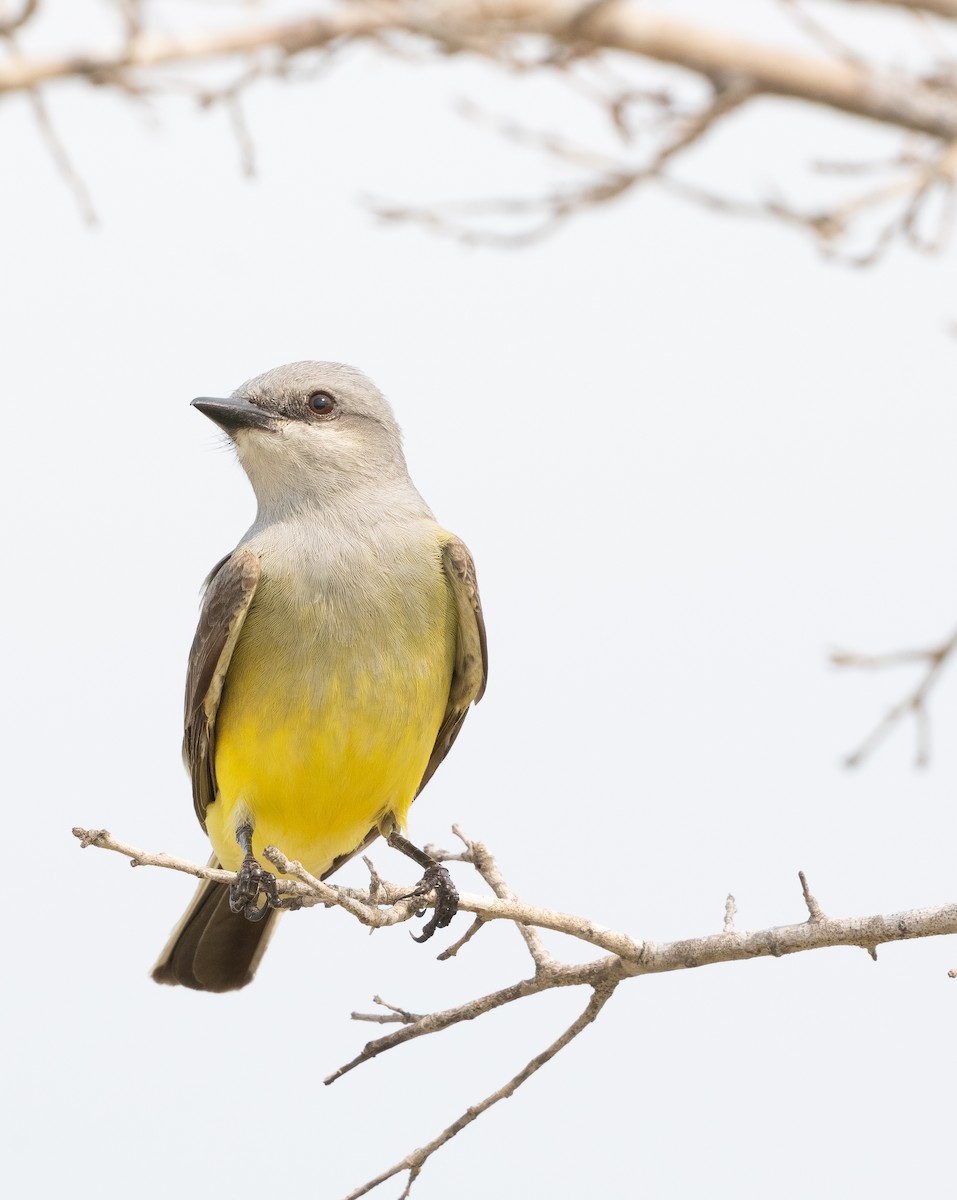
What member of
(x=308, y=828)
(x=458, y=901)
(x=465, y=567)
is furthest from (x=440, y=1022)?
(x=465, y=567)

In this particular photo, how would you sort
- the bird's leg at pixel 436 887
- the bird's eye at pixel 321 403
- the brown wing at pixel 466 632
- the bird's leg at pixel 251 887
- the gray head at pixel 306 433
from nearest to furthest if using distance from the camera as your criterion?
1. the bird's leg at pixel 251 887
2. the bird's leg at pixel 436 887
3. the brown wing at pixel 466 632
4. the gray head at pixel 306 433
5. the bird's eye at pixel 321 403

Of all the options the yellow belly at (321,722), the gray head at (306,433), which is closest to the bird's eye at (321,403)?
the gray head at (306,433)

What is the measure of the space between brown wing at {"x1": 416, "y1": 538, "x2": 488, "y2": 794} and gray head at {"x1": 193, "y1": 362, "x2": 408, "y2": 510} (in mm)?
603

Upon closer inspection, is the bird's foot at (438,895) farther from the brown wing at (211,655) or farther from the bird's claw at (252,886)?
the brown wing at (211,655)

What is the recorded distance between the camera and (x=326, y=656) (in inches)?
279

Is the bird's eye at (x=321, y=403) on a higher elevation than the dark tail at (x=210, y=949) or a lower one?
higher

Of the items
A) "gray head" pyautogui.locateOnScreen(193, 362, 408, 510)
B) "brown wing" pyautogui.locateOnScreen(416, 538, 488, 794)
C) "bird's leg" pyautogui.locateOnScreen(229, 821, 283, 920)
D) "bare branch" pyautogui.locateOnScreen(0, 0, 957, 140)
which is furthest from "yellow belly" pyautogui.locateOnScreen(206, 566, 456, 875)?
"bare branch" pyautogui.locateOnScreen(0, 0, 957, 140)

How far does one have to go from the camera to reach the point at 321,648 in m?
7.09

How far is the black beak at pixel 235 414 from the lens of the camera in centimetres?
768

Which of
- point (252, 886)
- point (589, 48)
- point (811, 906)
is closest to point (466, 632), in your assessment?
point (252, 886)

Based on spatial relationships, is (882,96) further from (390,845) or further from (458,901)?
(390,845)

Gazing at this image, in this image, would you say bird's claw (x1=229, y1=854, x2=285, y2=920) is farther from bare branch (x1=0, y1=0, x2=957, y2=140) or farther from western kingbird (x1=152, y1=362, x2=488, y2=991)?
bare branch (x1=0, y1=0, x2=957, y2=140)

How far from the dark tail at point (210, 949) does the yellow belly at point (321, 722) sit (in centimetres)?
99

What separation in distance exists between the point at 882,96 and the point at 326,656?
3.93 meters
